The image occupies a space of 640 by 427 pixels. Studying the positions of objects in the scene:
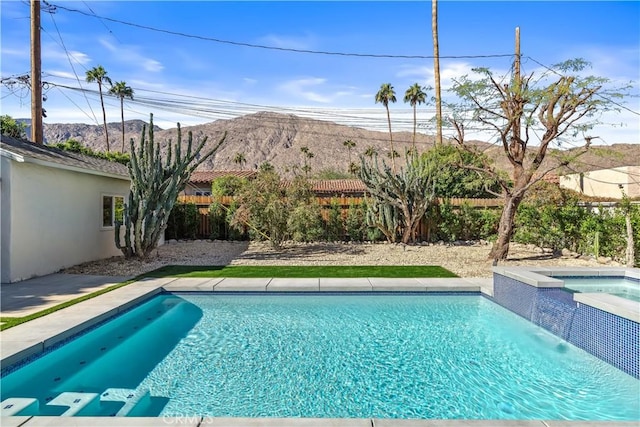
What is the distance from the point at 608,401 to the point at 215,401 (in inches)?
165

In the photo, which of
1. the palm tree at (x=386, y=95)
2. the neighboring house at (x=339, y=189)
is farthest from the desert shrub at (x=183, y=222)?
the palm tree at (x=386, y=95)

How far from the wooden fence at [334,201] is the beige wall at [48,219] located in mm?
5347

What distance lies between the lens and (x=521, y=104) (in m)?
10.8

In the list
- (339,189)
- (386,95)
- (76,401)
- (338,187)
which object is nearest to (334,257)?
(76,401)

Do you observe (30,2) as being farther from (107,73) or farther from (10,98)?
(107,73)

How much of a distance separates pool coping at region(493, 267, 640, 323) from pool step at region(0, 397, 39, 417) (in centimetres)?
649

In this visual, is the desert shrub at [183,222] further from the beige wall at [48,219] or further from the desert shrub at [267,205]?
the beige wall at [48,219]

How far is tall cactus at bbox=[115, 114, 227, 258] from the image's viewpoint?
1143 centimetres

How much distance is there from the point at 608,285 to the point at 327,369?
20.9 feet

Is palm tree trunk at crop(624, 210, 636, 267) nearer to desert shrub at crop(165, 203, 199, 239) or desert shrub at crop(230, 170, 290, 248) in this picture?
desert shrub at crop(230, 170, 290, 248)

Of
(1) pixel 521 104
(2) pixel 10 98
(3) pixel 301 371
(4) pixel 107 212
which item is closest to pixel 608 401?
(3) pixel 301 371

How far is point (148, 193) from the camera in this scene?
11391 mm

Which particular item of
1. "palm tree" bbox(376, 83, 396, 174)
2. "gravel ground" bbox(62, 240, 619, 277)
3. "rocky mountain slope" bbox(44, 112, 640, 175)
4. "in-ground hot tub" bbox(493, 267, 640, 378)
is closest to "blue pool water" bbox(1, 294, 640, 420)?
"in-ground hot tub" bbox(493, 267, 640, 378)

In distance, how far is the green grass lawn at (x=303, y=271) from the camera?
10070 mm
